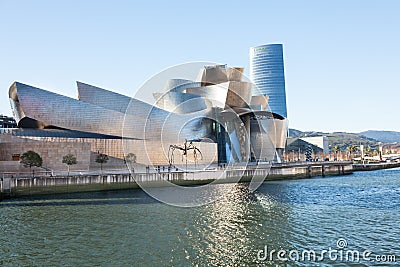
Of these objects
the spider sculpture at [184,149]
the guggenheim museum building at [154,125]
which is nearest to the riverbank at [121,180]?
the guggenheim museum building at [154,125]

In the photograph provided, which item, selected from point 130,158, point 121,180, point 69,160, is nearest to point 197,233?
point 121,180

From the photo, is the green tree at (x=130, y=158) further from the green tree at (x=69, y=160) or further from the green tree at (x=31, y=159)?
the green tree at (x=31, y=159)

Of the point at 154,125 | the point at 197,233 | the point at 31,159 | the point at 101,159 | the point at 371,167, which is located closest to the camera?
the point at 197,233

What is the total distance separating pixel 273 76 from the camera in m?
134

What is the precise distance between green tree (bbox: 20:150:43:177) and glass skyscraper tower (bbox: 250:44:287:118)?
116 metres

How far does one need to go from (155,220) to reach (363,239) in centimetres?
737

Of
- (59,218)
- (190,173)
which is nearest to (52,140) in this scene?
(190,173)

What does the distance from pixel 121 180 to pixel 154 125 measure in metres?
15.4

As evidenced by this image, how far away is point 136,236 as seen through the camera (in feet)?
36.1

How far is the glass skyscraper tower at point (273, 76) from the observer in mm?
134000

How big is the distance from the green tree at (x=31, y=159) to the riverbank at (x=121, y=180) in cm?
311

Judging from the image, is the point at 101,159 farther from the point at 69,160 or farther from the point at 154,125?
the point at 154,125

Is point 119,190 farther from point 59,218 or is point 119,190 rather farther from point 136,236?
point 136,236

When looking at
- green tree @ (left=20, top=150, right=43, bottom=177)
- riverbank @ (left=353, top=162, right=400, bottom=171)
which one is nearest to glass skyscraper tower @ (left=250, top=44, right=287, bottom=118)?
riverbank @ (left=353, top=162, right=400, bottom=171)
